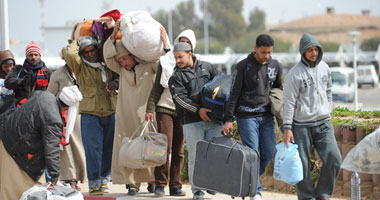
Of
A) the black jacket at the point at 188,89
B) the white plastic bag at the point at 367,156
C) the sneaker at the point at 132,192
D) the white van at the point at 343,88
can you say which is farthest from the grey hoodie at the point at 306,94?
the white van at the point at 343,88

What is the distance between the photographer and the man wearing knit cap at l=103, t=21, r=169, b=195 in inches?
313

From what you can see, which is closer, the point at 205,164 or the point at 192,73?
the point at 205,164

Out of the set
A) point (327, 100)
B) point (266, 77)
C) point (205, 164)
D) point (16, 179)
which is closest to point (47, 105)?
point (16, 179)

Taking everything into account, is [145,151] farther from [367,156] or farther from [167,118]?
[367,156]

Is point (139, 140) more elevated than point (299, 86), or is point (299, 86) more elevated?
point (299, 86)

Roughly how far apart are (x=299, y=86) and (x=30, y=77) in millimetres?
3334

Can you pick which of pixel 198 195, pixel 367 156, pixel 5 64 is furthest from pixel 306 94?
pixel 5 64

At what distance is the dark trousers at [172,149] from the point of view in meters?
7.81

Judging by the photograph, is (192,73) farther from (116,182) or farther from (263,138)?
(116,182)

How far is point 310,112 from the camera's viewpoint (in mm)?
6785

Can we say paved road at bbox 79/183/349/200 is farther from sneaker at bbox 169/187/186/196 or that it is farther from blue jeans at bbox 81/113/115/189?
blue jeans at bbox 81/113/115/189

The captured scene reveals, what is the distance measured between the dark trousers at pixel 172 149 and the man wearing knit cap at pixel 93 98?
0.75 metres

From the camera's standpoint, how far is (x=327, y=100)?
6.91m

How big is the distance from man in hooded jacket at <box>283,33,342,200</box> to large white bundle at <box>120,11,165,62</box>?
180 cm
